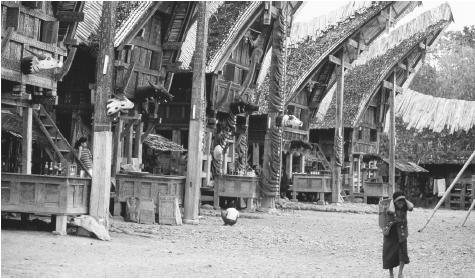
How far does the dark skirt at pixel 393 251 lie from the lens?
11383 millimetres

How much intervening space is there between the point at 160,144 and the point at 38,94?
9.40m

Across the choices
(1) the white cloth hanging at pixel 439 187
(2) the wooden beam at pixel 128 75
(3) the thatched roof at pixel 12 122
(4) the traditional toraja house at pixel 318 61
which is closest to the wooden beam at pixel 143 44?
(2) the wooden beam at pixel 128 75

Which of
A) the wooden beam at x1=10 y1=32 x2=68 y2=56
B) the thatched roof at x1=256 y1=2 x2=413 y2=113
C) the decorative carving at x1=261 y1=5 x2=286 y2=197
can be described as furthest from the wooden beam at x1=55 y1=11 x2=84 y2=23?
the thatched roof at x1=256 y1=2 x2=413 y2=113

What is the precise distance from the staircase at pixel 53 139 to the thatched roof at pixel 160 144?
26.5 ft

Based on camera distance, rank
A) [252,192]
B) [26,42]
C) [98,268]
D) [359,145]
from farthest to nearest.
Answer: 1. [359,145]
2. [252,192]
3. [26,42]
4. [98,268]

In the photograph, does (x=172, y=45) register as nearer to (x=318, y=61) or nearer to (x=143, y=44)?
(x=143, y=44)

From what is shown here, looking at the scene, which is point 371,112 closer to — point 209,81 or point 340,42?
point 340,42

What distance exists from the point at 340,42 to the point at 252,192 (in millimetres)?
10931

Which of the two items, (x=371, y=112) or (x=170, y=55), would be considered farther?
(x=371, y=112)

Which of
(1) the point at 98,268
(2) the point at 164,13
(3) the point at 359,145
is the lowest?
(1) the point at 98,268

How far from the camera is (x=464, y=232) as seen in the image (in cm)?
2103

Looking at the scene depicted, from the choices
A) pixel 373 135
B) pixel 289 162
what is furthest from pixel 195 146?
pixel 373 135

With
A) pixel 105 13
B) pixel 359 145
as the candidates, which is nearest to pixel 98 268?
pixel 105 13

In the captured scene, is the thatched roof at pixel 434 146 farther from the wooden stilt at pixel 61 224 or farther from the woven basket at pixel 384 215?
the wooden stilt at pixel 61 224
